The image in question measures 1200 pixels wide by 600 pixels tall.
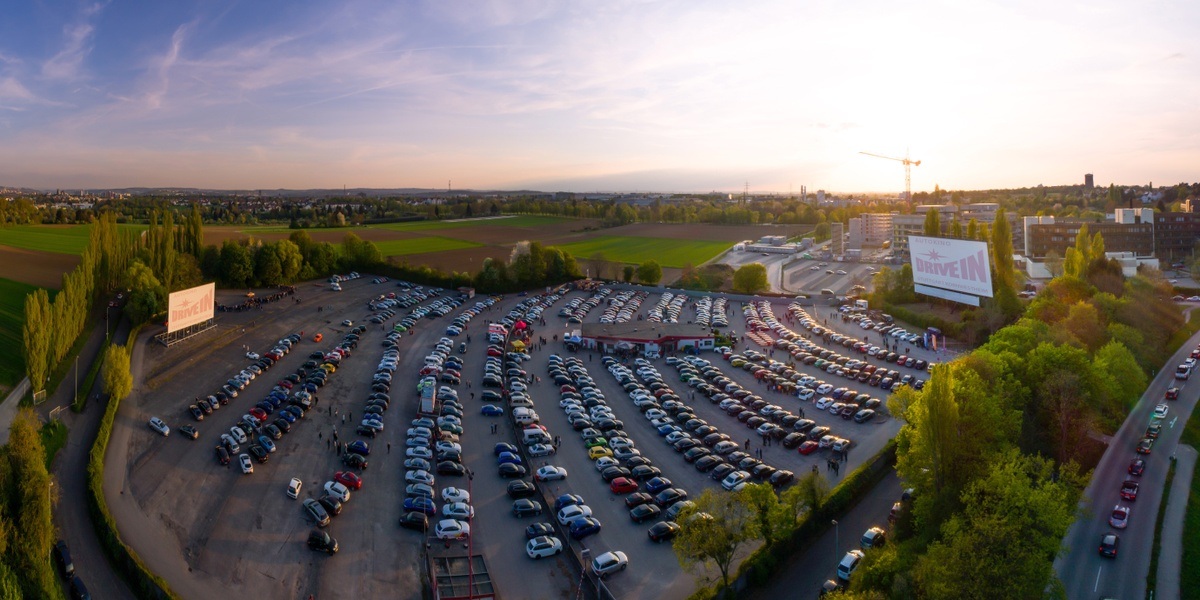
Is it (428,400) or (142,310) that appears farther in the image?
(142,310)

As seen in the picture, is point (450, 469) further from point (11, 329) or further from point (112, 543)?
point (11, 329)

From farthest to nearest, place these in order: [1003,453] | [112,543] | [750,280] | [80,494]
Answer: [750,280], [80,494], [1003,453], [112,543]

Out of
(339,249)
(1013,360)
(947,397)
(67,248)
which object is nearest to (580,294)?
(339,249)

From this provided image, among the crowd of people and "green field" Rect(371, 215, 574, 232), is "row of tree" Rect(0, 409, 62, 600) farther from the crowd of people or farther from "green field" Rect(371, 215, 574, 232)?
"green field" Rect(371, 215, 574, 232)

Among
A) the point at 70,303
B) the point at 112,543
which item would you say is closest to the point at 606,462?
the point at 112,543

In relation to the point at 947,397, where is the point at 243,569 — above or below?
below

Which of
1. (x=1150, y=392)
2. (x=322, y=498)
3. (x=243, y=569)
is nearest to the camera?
(x=243, y=569)

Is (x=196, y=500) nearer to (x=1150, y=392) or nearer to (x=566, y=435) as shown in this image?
(x=566, y=435)
